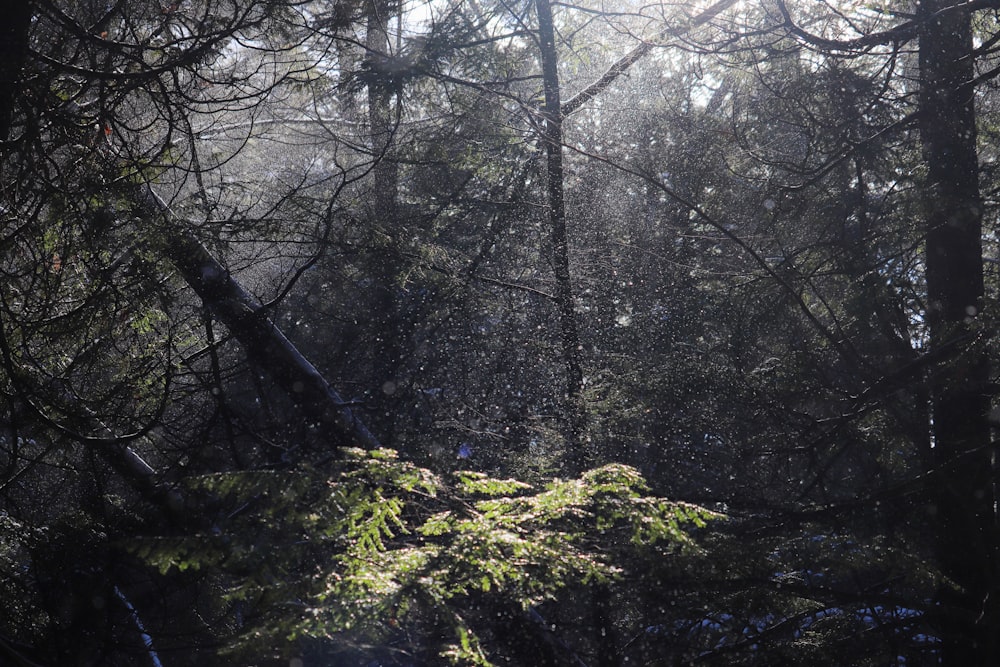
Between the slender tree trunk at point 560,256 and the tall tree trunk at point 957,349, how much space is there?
10.3 ft

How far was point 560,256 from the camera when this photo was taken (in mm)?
8578

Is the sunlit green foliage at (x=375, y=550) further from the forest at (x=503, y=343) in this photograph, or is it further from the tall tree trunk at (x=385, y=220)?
the tall tree trunk at (x=385, y=220)

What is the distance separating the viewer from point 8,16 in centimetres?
459

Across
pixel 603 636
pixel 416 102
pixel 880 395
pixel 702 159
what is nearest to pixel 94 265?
pixel 416 102

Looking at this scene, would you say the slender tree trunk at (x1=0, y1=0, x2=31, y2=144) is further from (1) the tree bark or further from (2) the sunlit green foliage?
(2) the sunlit green foliage

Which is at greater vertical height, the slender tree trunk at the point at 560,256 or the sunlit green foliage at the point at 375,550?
the slender tree trunk at the point at 560,256

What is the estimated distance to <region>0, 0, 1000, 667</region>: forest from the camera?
4523 mm

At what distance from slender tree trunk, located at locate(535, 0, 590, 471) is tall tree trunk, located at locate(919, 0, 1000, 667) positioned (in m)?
3.13

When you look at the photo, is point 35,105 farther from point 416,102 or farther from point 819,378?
point 819,378

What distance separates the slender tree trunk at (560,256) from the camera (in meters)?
7.84

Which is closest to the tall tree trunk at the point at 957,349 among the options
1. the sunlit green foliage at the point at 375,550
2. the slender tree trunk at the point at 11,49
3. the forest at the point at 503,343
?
the forest at the point at 503,343

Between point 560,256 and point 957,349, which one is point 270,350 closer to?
point 560,256

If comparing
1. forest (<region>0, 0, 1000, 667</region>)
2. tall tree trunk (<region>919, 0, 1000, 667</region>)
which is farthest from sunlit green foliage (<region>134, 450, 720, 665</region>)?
tall tree trunk (<region>919, 0, 1000, 667</region>)

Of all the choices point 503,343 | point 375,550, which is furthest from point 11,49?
point 503,343
